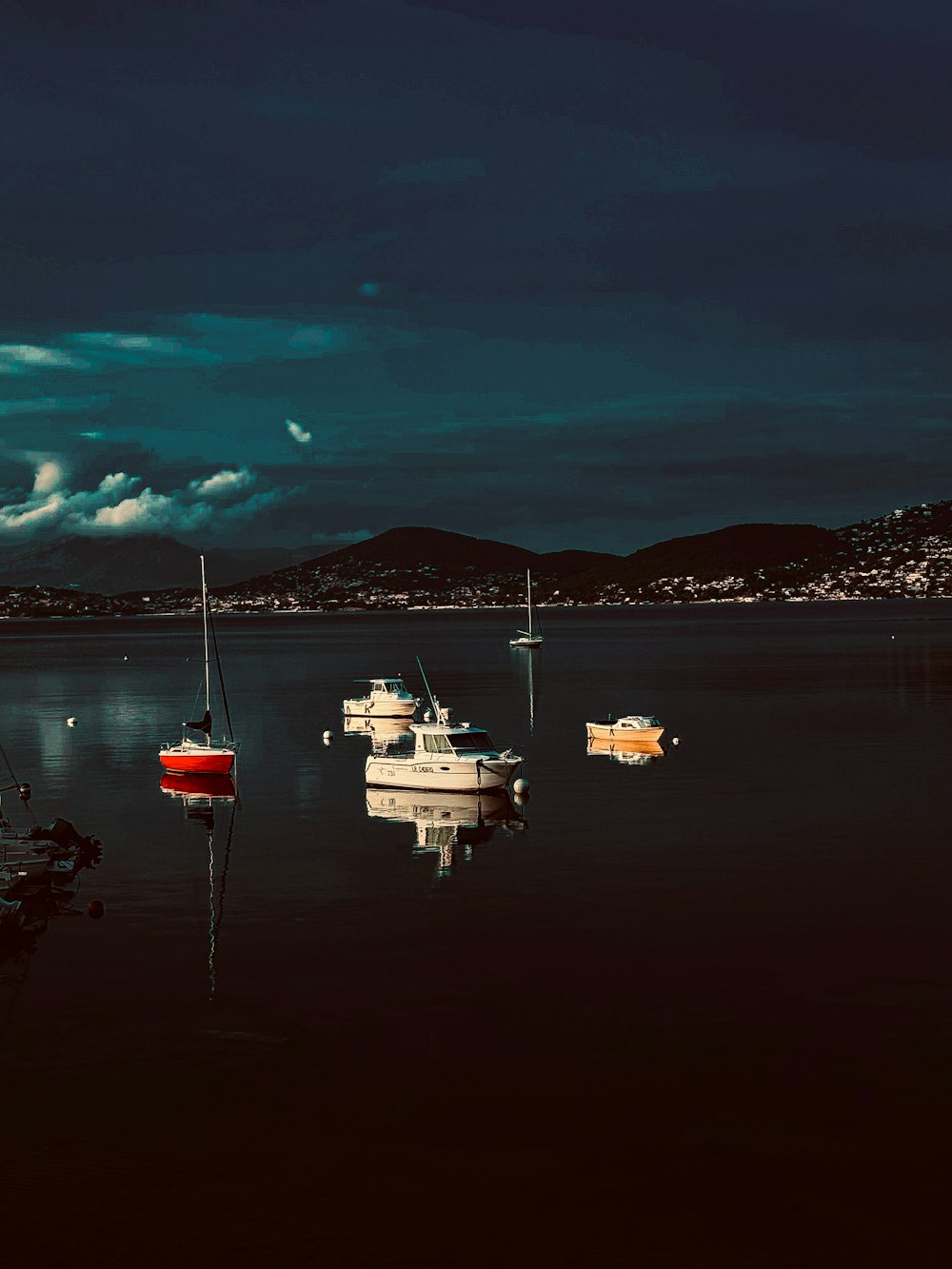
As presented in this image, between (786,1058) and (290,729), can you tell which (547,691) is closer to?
(290,729)

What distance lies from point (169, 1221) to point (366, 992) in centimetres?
1026

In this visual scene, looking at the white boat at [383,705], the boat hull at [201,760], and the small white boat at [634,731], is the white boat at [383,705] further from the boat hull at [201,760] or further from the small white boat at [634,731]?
the boat hull at [201,760]

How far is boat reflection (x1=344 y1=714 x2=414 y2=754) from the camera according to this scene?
286 feet

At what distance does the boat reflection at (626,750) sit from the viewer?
239ft

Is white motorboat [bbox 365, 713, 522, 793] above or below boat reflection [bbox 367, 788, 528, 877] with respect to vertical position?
above

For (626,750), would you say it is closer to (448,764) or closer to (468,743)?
(468,743)

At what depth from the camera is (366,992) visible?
94.3 ft

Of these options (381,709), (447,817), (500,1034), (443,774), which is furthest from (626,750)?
(500,1034)

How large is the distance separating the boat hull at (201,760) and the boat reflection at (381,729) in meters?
20.9

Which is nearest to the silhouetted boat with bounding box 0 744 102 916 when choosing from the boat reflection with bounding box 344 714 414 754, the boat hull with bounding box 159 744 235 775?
the boat hull with bounding box 159 744 235 775

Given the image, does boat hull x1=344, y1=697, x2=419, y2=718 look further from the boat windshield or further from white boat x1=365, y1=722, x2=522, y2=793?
the boat windshield

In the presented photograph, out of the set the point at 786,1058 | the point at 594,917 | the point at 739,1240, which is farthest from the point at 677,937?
the point at 739,1240

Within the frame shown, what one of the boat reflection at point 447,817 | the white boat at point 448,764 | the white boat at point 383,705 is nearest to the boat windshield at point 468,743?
the white boat at point 448,764

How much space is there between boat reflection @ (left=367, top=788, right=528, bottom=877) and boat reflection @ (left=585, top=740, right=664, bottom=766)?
17150 mm
